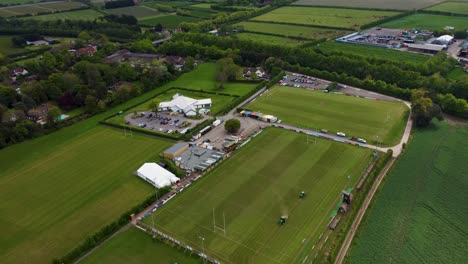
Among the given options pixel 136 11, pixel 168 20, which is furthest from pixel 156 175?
pixel 136 11

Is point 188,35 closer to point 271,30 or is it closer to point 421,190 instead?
point 271,30

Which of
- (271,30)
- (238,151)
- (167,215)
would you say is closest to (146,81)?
(238,151)

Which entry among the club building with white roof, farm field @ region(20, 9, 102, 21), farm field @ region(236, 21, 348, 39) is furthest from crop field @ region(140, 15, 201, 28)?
the club building with white roof

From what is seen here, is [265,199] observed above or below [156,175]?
above

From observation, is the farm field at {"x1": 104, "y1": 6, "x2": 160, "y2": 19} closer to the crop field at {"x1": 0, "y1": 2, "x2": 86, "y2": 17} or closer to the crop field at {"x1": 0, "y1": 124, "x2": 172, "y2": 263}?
the crop field at {"x1": 0, "y1": 2, "x2": 86, "y2": 17}

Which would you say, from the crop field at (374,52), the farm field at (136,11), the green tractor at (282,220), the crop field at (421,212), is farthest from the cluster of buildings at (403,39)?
the farm field at (136,11)

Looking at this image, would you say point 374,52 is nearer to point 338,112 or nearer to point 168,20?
point 338,112
